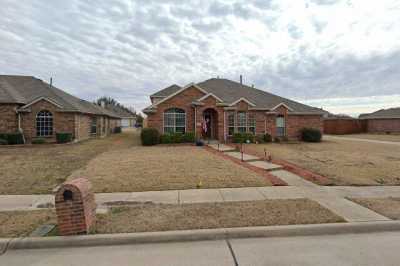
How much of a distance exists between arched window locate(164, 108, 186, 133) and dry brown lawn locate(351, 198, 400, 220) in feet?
53.1

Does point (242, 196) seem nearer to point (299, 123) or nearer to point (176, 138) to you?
point (176, 138)

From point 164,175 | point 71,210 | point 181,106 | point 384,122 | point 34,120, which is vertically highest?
point 181,106

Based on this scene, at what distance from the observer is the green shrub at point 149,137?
1938 centimetres

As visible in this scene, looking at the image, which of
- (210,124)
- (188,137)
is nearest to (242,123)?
(210,124)

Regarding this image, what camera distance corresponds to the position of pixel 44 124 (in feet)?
68.4

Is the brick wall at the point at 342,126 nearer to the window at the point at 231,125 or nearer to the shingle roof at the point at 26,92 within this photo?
the window at the point at 231,125

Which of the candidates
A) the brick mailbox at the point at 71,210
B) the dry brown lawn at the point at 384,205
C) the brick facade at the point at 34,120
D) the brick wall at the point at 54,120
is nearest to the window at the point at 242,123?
the brick facade at the point at 34,120

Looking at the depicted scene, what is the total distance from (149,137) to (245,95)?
11.4m

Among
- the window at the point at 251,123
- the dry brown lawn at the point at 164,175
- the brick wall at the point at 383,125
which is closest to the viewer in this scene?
the dry brown lawn at the point at 164,175

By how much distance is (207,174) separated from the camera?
29.5ft

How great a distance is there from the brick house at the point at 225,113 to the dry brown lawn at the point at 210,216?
1506cm

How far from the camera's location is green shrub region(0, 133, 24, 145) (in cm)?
1910

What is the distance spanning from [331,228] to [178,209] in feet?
10.4

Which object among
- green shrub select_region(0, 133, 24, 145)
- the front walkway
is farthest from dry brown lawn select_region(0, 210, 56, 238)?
green shrub select_region(0, 133, 24, 145)
